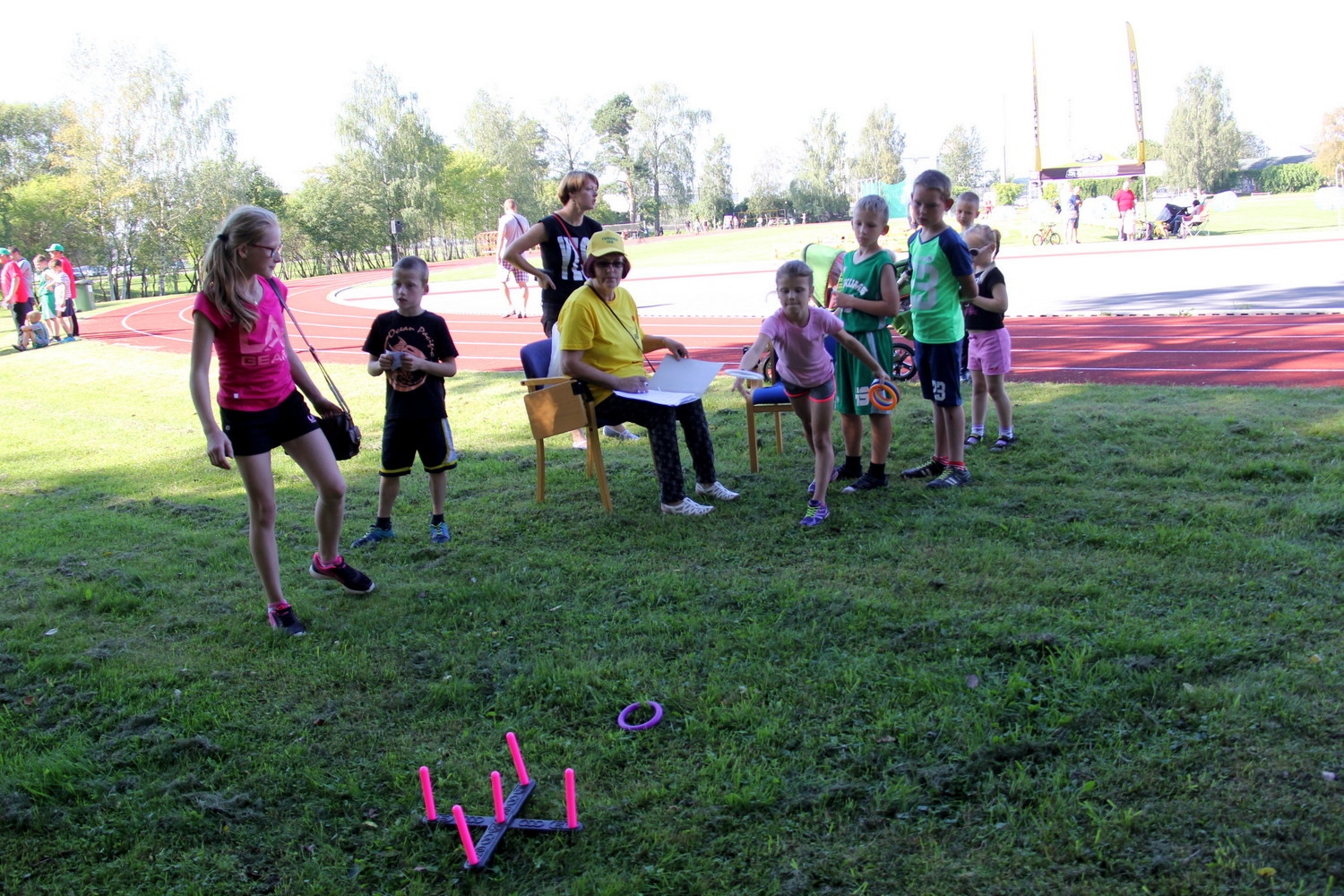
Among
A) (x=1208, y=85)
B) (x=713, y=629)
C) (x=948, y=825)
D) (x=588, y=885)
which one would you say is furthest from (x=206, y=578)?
(x=1208, y=85)

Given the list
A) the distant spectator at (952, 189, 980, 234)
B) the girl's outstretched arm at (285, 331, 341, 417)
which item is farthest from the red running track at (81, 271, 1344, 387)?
the girl's outstretched arm at (285, 331, 341, 417)

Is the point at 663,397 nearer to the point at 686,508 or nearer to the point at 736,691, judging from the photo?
the point at 686,508

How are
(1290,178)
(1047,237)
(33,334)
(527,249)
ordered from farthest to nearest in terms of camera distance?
(1290,178) → (1047,237) → (33,334) → (527,249)

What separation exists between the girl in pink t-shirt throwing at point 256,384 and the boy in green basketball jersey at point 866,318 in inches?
116

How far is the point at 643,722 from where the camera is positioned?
326 centimetres

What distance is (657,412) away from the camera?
570cm

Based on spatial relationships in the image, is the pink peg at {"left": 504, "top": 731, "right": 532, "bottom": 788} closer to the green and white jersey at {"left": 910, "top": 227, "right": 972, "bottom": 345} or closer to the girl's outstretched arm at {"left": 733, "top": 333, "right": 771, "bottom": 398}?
the girl's outstretched arm at {"left": 733, "top": 333, "right": 771, "bottom": 398}

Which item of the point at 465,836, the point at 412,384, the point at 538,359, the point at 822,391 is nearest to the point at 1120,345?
the point at 822,391

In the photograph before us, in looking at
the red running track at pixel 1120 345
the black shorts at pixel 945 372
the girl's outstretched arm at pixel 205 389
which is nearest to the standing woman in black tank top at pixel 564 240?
the black shorts at pixel 945 372

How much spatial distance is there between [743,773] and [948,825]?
2.03 feet

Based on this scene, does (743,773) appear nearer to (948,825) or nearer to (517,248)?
(948,825)

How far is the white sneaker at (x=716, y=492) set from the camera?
19.1 feet

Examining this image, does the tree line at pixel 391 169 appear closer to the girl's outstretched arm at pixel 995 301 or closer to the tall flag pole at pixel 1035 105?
the tall flag pole at pixel 1035 105

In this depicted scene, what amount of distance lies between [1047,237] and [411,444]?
1356 inches
